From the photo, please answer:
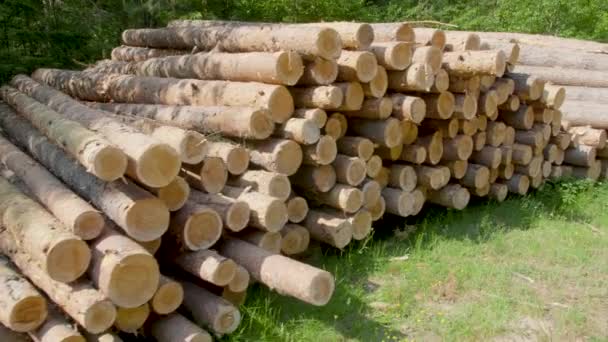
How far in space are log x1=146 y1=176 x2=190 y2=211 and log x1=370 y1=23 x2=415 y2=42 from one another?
3166 millimetres

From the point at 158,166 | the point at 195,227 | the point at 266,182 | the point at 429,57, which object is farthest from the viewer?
the point at 429,57

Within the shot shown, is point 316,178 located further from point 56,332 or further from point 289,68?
point 56,332

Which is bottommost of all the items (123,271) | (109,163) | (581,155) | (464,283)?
(464,283)

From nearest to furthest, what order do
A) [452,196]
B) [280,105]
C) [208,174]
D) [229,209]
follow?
[229,209] < [208,174] < [280,105] < [452,196]

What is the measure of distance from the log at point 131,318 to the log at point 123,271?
189 millimetres

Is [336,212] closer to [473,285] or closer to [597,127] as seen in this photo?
[473,285]

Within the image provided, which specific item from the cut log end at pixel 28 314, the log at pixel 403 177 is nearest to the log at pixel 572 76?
the log at pixel 403 177

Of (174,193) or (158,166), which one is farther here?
(174,193)

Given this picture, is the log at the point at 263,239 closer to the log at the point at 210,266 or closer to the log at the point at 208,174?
the log at the point at 208,174

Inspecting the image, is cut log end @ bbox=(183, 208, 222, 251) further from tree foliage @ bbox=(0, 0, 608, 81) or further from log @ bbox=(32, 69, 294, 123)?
tree foliage @ bbox=(0, 0, 608, 81)

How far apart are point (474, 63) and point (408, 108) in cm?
90

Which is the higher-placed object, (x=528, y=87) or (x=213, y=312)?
(x=528, y=87)

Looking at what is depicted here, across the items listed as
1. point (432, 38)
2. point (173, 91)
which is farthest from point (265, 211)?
point (432, 38)

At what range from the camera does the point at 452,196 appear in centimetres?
700
